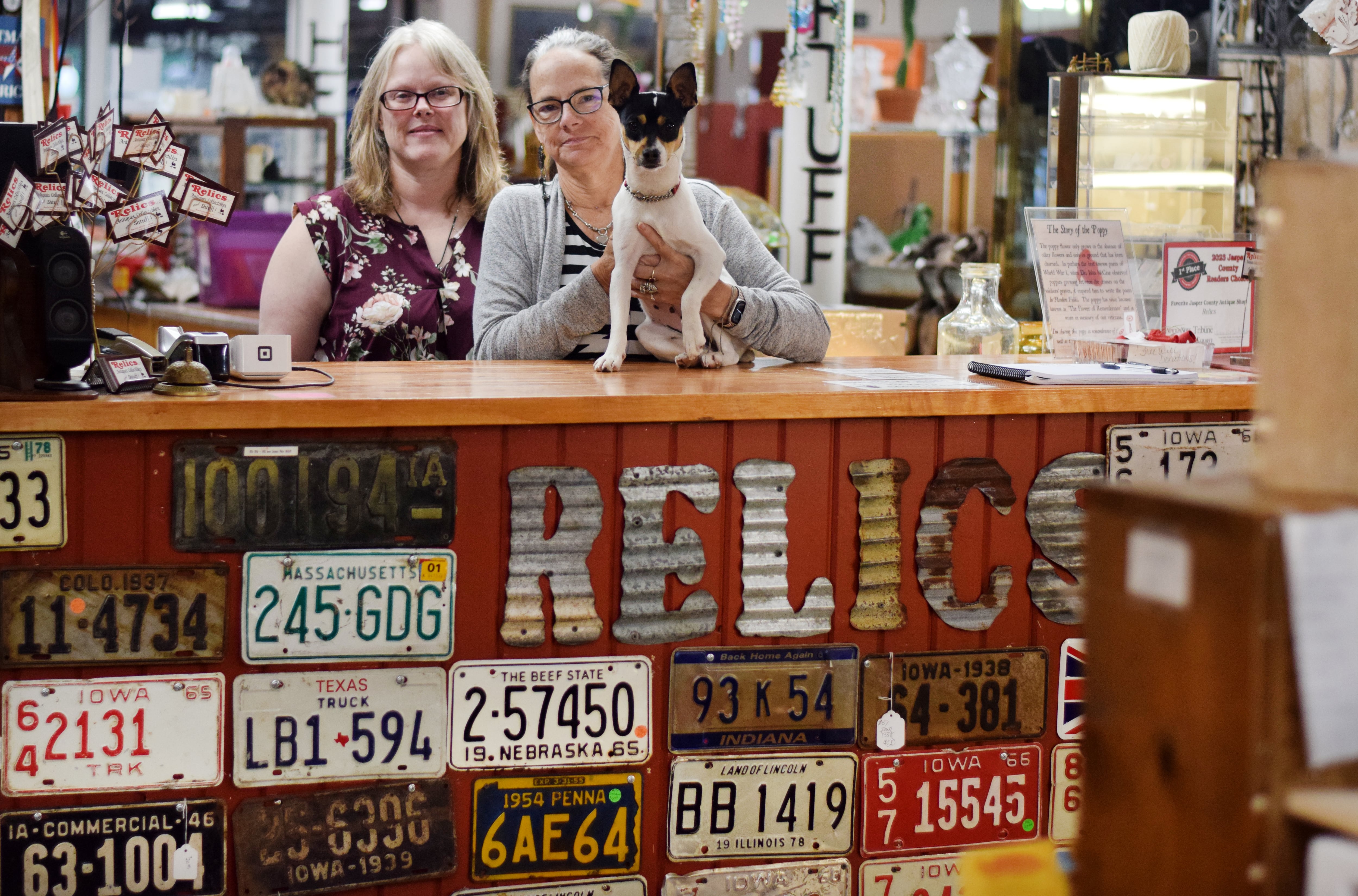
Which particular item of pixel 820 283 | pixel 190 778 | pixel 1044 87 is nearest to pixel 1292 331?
pixel 190 778

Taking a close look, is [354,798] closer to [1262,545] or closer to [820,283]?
[1262,545]

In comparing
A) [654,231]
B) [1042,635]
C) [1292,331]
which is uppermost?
[654,231]

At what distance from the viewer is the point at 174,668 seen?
6.11 ft

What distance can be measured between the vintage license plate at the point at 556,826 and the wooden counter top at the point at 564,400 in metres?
0.57

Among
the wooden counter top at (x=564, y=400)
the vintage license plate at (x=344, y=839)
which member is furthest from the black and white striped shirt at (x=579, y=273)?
the vintage license plate at (x=344, y=839)

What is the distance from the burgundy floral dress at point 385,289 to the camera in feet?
9.42

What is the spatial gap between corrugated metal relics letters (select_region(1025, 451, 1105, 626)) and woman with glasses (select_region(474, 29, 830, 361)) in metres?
0.59

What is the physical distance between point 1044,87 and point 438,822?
635 centimetres

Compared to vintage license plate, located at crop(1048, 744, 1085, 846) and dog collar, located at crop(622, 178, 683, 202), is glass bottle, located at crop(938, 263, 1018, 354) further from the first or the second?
vintage license plate, located at crop(1048, 744, 1085, 846)

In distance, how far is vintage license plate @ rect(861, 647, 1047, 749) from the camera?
213 centimetres

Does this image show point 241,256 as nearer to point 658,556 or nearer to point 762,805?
point 658,556

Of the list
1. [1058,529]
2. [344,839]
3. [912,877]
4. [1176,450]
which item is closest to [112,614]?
[344,839]

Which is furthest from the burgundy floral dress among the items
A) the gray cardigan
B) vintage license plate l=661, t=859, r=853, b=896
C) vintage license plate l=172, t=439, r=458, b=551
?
vintage license plate l=661, t=859, r=853, b=896

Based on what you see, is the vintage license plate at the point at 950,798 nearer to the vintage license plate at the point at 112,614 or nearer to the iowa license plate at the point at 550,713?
the iowa license plate at the point at 550,713
